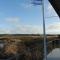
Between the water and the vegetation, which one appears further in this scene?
the water

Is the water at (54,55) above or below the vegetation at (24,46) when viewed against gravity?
below

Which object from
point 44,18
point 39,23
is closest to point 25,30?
point 39,23

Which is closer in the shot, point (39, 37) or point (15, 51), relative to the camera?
point (15, 51)

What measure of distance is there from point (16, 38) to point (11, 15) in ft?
3.94

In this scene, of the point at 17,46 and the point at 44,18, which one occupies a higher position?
the point at 44,18

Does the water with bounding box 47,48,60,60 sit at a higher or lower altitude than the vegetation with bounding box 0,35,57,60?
lower

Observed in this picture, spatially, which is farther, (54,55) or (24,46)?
(54,55)

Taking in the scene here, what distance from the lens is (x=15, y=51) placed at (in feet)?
21.2

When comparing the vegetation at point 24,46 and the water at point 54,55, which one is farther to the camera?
the water at point 54,55

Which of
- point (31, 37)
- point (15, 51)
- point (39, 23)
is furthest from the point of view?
point (39, 23)

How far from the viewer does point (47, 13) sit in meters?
7.25

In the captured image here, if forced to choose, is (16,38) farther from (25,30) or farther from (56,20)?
(56,20)

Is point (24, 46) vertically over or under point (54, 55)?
over

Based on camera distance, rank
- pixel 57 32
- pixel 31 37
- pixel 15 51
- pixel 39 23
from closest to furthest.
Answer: pixel 15 51
pixel 31 37
pixel 39 23
pixel 57 32
